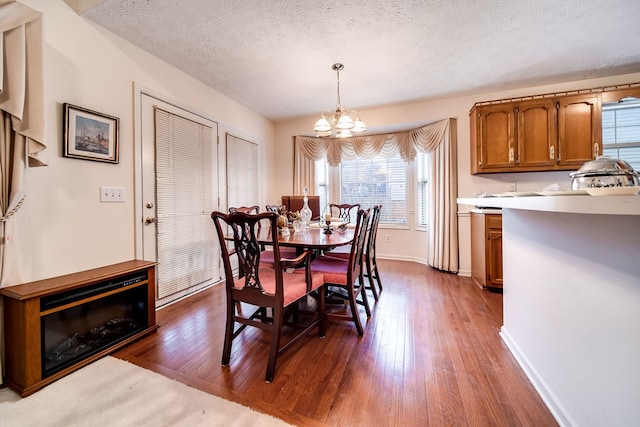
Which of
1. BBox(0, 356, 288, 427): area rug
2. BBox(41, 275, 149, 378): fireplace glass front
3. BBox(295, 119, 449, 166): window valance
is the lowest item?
BBox(0, 356, 288, 427): area rug

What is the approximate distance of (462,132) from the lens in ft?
11.8

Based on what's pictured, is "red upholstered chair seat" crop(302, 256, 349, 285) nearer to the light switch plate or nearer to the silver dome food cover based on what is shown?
the silver dome food cover

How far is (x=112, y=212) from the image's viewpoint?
2162mm

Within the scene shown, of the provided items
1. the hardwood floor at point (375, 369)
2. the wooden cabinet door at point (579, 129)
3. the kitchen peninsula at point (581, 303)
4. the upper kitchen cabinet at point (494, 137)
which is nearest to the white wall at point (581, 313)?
the kitchen peninsula at point (581, 303)

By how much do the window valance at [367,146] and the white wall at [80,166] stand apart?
2.49m

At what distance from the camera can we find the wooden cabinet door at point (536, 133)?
3.00 meters

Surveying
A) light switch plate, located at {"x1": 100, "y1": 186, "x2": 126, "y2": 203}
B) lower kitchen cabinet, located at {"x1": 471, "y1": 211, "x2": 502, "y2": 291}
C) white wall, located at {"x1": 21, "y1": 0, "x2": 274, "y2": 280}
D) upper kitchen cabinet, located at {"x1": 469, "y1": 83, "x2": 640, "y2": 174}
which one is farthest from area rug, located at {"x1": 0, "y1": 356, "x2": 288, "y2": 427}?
upper kitchen cabinet, located at {"x1": 469, "y1": 83, "x2": 640, "y2": 174}

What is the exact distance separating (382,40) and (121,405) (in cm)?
319

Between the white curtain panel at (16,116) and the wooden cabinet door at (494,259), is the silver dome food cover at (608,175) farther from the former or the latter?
the white curtain panel at (16,116)

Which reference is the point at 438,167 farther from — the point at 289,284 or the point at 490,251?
the point at 289,284

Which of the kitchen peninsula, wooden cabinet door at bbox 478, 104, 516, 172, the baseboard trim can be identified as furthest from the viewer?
wooden cabinet door at bbox 478, 104, 516, 172

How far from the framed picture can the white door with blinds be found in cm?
28

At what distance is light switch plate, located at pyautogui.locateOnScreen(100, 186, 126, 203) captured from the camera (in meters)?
2.09

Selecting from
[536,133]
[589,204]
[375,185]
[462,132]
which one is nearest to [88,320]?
[589,204]
